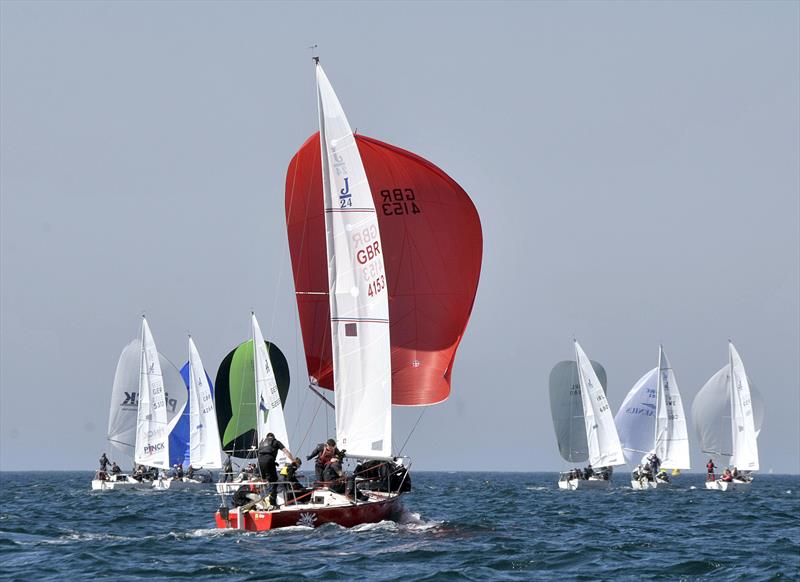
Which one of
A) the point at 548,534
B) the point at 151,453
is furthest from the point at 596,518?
the point at 151,453

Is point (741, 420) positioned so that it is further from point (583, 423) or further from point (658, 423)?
point (583, 423)

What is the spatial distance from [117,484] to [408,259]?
1459 inches

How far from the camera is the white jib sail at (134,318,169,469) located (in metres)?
64.2

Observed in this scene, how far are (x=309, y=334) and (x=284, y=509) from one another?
615 cm

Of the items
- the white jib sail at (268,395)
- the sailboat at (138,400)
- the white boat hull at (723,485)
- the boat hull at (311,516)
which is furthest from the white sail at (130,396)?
the boat hull at (311,516)

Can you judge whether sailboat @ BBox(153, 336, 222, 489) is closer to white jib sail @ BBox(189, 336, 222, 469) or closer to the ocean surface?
white jib sail @ BBox(189, 336, 222, 469)

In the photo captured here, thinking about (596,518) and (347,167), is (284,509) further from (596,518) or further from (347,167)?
(596,518)

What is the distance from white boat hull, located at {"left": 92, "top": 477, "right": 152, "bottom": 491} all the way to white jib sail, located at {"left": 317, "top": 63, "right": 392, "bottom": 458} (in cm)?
3868

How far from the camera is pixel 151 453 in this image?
64.9m

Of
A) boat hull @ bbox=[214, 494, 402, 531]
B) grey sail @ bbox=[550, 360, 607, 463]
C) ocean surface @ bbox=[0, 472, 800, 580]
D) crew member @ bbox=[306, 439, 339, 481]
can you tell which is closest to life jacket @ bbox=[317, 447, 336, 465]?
crew member @ bbox=[306, 439, 339, 481]

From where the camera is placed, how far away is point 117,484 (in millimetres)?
63438

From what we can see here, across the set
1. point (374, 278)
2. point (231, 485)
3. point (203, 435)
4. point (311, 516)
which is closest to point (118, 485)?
point (203, 435)

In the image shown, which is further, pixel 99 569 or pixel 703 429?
pixel 703 429

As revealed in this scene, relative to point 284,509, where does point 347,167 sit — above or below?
above
